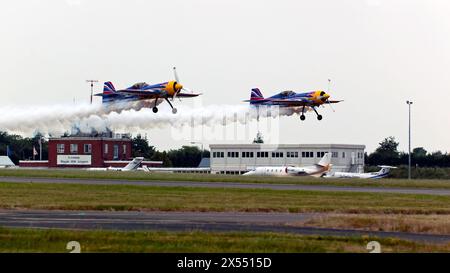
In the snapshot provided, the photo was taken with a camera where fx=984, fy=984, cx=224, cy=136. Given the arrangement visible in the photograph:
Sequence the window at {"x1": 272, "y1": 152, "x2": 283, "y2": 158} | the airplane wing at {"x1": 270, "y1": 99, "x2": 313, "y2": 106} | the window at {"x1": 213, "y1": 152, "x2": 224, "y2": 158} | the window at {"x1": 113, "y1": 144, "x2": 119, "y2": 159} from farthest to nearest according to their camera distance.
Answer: the window at {"x1": 213, "y1": 152, "x2": 224, "y2": 158}, the window at {"x1": 113, "y1": 144, "x2": 119, "y2": 159}, the window at {"x1": 272, "y1": 152, "x2": 283, "y2": 158}, the airplane wing at {"x1": 270, "y1": 99, "x2": 313, "y2": 106}

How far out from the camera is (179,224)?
127ft

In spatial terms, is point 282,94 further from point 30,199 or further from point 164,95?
point 30,199

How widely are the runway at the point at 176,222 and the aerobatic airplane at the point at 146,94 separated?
130 ft

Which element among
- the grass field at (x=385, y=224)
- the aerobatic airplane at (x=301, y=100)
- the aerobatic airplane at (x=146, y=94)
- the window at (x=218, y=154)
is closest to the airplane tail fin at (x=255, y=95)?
the aerobatic airplane at (x=301, y=100)

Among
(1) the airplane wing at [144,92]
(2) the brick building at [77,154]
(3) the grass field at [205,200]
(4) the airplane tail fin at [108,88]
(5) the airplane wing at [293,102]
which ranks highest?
(4) the airplane tail fin at [108,88]

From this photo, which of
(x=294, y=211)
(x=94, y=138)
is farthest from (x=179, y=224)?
(x=94, y=138)

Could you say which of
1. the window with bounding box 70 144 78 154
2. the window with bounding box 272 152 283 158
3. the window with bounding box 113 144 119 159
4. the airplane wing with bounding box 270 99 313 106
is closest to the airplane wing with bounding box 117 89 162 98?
the airplane wing with bounding box 270 99 313 106

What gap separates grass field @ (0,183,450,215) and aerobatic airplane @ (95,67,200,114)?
1568cm

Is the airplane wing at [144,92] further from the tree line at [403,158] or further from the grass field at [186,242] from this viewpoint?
the tree line at [403,158]

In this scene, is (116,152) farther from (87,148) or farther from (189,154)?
(189,154)

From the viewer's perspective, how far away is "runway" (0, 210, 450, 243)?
3578 cm

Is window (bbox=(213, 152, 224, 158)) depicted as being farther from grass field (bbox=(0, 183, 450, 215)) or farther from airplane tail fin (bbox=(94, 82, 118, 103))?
grass field (bbox=(0, 183, 450, 215))

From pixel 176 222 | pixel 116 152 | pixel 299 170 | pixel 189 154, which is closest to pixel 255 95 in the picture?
pixel 299 170

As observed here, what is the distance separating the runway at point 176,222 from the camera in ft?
117
